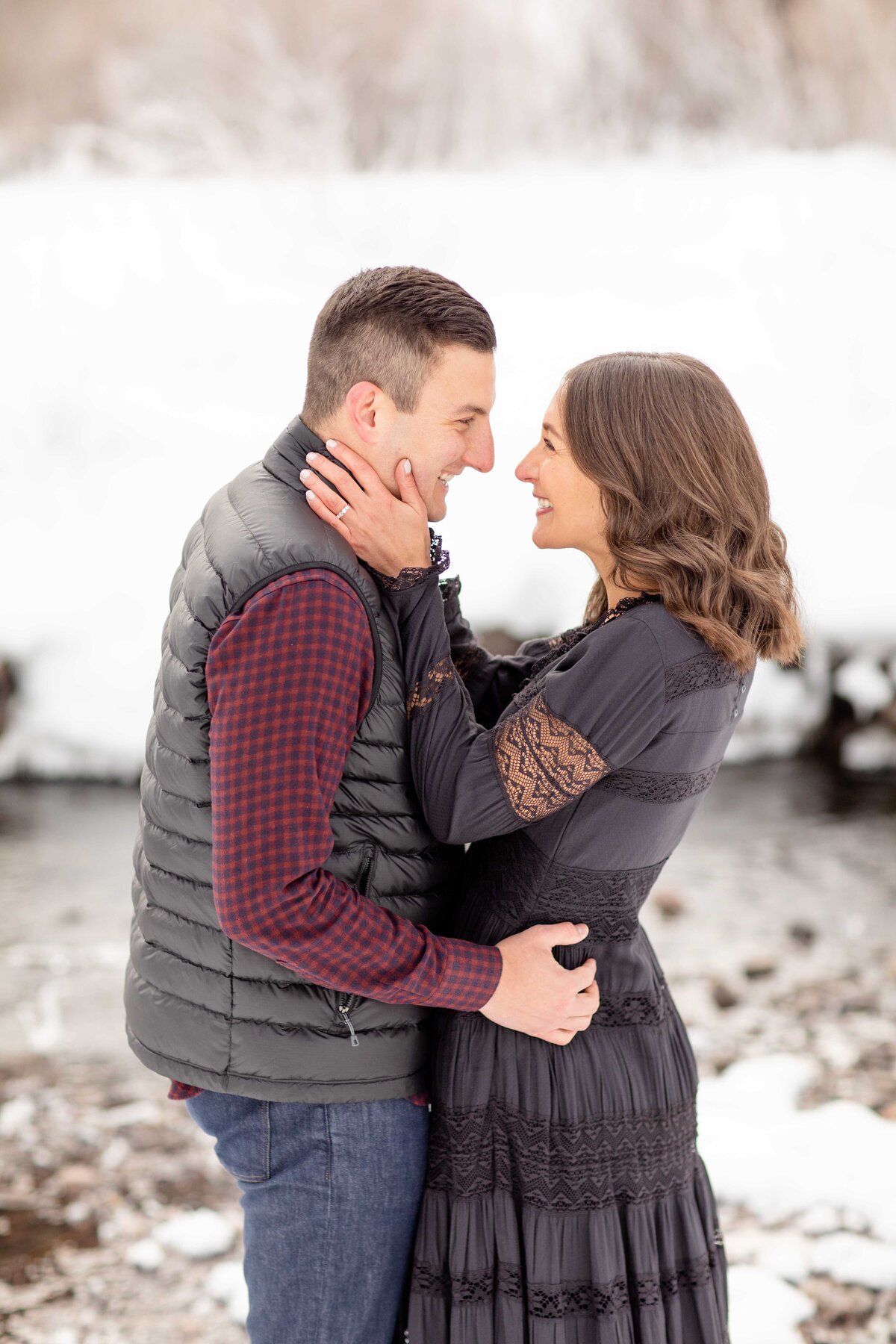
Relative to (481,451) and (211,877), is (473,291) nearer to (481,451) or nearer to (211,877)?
(481,451)

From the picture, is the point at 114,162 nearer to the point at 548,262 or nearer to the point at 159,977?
the point at 548,262

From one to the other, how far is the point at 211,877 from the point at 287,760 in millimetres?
230

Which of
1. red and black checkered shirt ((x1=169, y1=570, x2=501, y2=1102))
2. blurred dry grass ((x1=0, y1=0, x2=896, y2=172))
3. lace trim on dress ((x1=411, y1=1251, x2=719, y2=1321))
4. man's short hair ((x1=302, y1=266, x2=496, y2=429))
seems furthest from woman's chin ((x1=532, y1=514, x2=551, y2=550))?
blurred dry grass ((x1=0, y1=0, x2=896, y2=172))

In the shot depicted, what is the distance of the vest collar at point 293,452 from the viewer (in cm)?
135

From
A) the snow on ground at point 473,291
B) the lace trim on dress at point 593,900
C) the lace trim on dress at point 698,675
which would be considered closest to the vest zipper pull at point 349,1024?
the lace trim on dress at point 593,900

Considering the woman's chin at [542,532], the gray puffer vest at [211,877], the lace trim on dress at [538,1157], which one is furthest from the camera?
the woman's chin at [542,532]

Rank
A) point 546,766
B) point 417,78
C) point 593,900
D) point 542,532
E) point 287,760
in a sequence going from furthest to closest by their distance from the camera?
point 417,78 → point 542,532 → point 593,900 → point 546,766 → point 287,760

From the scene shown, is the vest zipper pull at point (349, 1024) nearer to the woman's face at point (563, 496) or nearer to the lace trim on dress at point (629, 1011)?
the lace trim on dress at point (629, 1011)

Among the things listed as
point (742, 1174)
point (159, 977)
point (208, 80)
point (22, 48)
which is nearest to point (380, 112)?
point (208, 80)

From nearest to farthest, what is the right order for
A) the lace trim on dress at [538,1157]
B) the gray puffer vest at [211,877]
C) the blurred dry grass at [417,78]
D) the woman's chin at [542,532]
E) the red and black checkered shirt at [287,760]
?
the red and black checkered shirt at [287,760], the gray puffer vest at [211,877], the lace trim on dress at [538,1157], the woman's chin at [542,532], the blurred dry grass at [417,78]

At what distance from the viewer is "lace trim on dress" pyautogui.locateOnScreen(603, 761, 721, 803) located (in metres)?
1.38

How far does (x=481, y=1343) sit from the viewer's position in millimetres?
1395

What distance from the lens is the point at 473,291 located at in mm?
6000

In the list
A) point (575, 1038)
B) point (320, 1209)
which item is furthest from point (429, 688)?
point (320, 1209)
